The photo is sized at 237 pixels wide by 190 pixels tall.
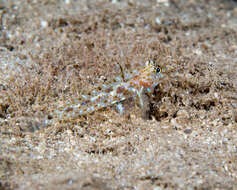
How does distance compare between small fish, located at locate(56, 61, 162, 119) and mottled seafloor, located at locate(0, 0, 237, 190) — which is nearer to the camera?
mottled seafloor, located at locate(0, 0, 237, 190)

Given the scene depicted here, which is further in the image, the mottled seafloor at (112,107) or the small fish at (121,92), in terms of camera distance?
the small fish at (121,92)

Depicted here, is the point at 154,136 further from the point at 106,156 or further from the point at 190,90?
the point at 190,90

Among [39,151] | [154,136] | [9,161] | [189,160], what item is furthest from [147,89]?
[9,161]

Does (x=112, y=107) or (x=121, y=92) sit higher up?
(x=121, y=92)
